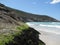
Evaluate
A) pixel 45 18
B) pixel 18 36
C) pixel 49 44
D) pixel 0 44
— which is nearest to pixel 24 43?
pixel 18 36

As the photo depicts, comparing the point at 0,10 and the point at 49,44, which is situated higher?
the point at 0,10

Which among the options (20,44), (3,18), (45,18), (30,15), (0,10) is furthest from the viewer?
(45,18)

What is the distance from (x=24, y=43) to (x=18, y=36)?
55cm

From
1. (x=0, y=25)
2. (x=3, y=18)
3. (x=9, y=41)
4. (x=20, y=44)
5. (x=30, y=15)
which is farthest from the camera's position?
(x=30, y=15)

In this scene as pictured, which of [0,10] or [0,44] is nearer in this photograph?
[0,44]

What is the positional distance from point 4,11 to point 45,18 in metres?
174

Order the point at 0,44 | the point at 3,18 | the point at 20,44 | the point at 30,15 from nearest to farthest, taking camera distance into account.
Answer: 1. the point at 0,44
2. the point at 20,44
3. the point at 3,18
4. the point at 30,15

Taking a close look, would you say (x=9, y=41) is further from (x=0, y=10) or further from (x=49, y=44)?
(x=49, y=44)

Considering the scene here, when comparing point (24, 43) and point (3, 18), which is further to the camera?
point (3, 18)

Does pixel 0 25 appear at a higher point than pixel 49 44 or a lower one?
higher

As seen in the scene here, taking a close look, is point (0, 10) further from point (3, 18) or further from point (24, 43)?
point (24, 43)

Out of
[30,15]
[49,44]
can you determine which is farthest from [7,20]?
[30,15]

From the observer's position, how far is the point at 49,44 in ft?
42.2

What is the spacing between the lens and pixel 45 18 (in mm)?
181375
